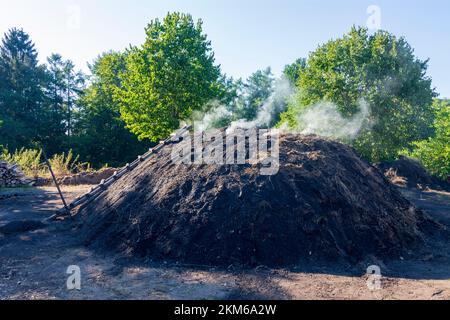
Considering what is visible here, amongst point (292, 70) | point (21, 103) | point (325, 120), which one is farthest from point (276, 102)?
point (21, 103)

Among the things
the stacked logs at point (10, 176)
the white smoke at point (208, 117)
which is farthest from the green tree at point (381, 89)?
the stacked logs at point (10, 176)

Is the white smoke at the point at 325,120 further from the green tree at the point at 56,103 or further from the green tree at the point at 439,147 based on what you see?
the green tree at the point at 56,103

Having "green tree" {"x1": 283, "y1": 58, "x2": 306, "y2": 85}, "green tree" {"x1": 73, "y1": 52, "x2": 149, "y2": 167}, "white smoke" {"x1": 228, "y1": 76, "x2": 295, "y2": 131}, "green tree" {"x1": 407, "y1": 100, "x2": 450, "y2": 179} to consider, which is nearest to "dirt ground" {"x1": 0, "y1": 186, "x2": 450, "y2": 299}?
"green tree" {"x1": 407, "y1": 100, "x2": 450, "y2": 179}

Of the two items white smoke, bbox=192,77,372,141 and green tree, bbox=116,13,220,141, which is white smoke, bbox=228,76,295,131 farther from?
green tree, bbox=116,13,220,141

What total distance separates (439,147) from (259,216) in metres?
16.2

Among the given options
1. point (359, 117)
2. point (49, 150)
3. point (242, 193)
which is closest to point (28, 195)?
point (242, 193)

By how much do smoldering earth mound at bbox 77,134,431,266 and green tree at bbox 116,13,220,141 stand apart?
10052mm

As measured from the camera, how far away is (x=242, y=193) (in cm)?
636

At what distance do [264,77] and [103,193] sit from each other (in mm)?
36967

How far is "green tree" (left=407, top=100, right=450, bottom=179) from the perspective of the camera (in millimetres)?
17719

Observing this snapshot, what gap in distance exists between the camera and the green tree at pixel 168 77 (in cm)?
1722

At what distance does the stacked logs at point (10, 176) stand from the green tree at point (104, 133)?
522 inches

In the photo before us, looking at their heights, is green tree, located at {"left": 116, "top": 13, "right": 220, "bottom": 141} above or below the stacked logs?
above
